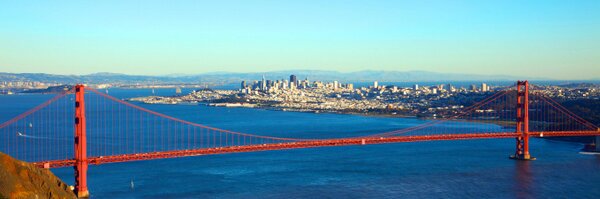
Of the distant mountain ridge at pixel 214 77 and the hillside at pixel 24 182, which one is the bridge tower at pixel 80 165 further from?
the distant mountain ridge at pixel 214 77

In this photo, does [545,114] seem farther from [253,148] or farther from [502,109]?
[253,148]

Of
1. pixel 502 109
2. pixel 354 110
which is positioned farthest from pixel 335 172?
pixel 354 110

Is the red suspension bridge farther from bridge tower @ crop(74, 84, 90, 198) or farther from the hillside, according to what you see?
the hillside

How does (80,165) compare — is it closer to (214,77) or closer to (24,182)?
(24,182)

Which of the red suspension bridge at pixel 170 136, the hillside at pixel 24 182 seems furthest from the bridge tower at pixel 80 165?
the hillside at pixel 24 182

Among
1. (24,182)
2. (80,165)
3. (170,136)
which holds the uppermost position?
(24,182)

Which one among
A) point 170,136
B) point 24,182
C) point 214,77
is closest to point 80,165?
point 24,182

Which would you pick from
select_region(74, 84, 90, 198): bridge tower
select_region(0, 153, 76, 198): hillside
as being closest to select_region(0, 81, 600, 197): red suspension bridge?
select_region(74, 84, 90, 198): bridge tower
